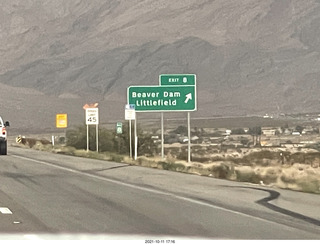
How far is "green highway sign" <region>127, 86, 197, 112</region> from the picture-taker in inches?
1505

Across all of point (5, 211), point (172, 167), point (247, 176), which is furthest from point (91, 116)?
point (5, 211)

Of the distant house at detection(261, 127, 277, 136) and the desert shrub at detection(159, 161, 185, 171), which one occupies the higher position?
the distant house at detection(261, 127, 277, 136)

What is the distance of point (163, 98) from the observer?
39.1 meters

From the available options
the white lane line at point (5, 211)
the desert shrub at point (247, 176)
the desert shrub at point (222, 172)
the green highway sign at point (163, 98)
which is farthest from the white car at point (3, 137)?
the white lane line at point (5, 211)

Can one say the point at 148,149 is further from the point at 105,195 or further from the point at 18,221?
the point at 18,221

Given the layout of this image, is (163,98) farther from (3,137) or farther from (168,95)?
(3,137)

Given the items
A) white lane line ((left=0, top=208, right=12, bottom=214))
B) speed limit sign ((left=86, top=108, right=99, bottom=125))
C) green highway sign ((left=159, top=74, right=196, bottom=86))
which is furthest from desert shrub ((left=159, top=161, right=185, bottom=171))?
white lane line ((left=0, top=208, right=12, bottom=214))

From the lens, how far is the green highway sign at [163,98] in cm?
3822

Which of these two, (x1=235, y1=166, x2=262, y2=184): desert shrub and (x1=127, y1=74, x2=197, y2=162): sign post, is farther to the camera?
(x1=127, y1=74, x2=197, y2=162): sign post

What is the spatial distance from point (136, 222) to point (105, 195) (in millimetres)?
5208

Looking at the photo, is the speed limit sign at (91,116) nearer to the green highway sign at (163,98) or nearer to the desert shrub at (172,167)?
the green highway sign at (163,98)

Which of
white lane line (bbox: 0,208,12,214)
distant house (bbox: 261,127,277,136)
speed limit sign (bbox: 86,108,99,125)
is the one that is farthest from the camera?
distant house (bbox: 261,127,277,136)

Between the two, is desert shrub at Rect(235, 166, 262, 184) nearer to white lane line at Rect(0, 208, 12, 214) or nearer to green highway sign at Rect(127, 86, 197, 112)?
green highway sign at Rect(127, 86, 197, 112)

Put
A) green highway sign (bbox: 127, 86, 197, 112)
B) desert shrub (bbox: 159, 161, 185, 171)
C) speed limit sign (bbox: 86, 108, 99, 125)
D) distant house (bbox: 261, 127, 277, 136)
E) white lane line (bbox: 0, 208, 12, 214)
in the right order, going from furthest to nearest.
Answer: distant house (bbox: 261, 127, 277, 136), speed limit sign (bbox: 86, 108, 99, 125), green highway sign (bbox: 127, 86, 197, 112), desert shrub (bbox: 159, 161, 185, 171), white lane line (bbox: 0, 208, 12, 214)
